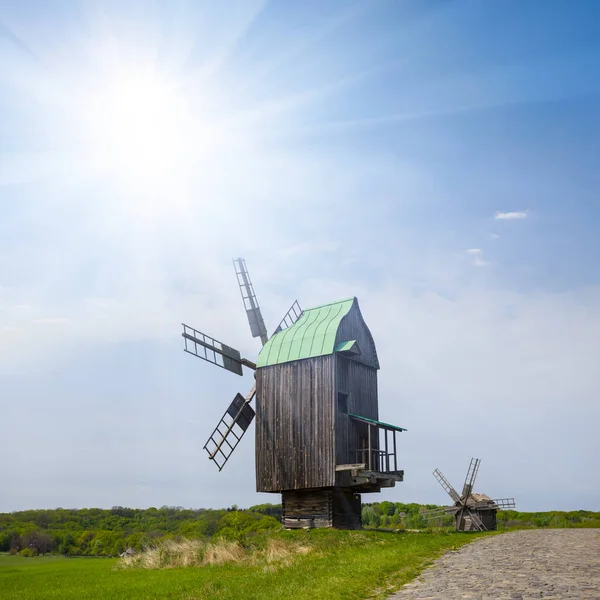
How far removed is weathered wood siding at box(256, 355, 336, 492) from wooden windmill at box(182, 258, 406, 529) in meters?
0.04

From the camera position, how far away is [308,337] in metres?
30.4

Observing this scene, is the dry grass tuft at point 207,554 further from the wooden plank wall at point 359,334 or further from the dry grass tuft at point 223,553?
the wooden plank wall at point 359,334

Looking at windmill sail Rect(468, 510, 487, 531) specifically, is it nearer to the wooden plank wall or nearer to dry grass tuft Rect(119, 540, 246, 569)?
the wooden plank wall

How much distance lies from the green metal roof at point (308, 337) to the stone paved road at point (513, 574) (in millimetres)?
10924

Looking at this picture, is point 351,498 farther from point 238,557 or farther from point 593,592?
point 593,592

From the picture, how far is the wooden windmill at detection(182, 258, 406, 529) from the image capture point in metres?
28.5

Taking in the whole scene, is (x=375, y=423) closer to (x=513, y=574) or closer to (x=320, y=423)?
(x=320, y=423)

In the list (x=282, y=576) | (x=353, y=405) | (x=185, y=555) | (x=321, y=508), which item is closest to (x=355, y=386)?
(x=353, y=405)

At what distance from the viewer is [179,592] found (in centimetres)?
1636

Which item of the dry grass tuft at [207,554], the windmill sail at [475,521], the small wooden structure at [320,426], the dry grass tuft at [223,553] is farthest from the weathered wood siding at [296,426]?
the windmill sail at [475,521]

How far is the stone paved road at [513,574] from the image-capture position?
40.0ft

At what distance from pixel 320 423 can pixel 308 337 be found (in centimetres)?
405

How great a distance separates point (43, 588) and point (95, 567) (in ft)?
23.2

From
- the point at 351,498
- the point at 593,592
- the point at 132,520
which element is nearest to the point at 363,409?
the point at 351,498
